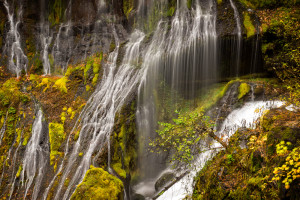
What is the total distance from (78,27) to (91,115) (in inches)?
333

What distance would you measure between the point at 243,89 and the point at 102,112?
5820mm

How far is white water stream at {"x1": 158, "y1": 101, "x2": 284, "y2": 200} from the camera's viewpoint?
245 inches

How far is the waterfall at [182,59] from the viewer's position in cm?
971

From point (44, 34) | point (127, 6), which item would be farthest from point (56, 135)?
point (44, 34)

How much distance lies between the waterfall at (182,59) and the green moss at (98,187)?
324 cm

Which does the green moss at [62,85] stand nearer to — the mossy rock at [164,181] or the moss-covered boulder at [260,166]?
the mossy rock at [164,181]

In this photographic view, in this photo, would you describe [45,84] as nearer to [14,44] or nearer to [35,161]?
[35,161]

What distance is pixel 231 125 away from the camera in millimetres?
7633

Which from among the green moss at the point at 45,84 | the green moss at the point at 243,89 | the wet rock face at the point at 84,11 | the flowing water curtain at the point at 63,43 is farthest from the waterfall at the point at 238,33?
the flowing water curtain at the point at 63,43

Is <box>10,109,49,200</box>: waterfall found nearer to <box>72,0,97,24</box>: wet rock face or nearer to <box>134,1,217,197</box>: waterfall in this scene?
<box>134,1,217,197</box>: waterfall

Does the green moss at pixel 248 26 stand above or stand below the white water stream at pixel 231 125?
above

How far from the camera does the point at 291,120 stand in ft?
12.2

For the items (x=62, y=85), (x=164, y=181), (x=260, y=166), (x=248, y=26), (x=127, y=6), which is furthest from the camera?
(x=127, y=6)

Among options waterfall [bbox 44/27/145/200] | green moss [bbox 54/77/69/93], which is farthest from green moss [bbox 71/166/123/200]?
green moss [bbox 54/77/69/93]
